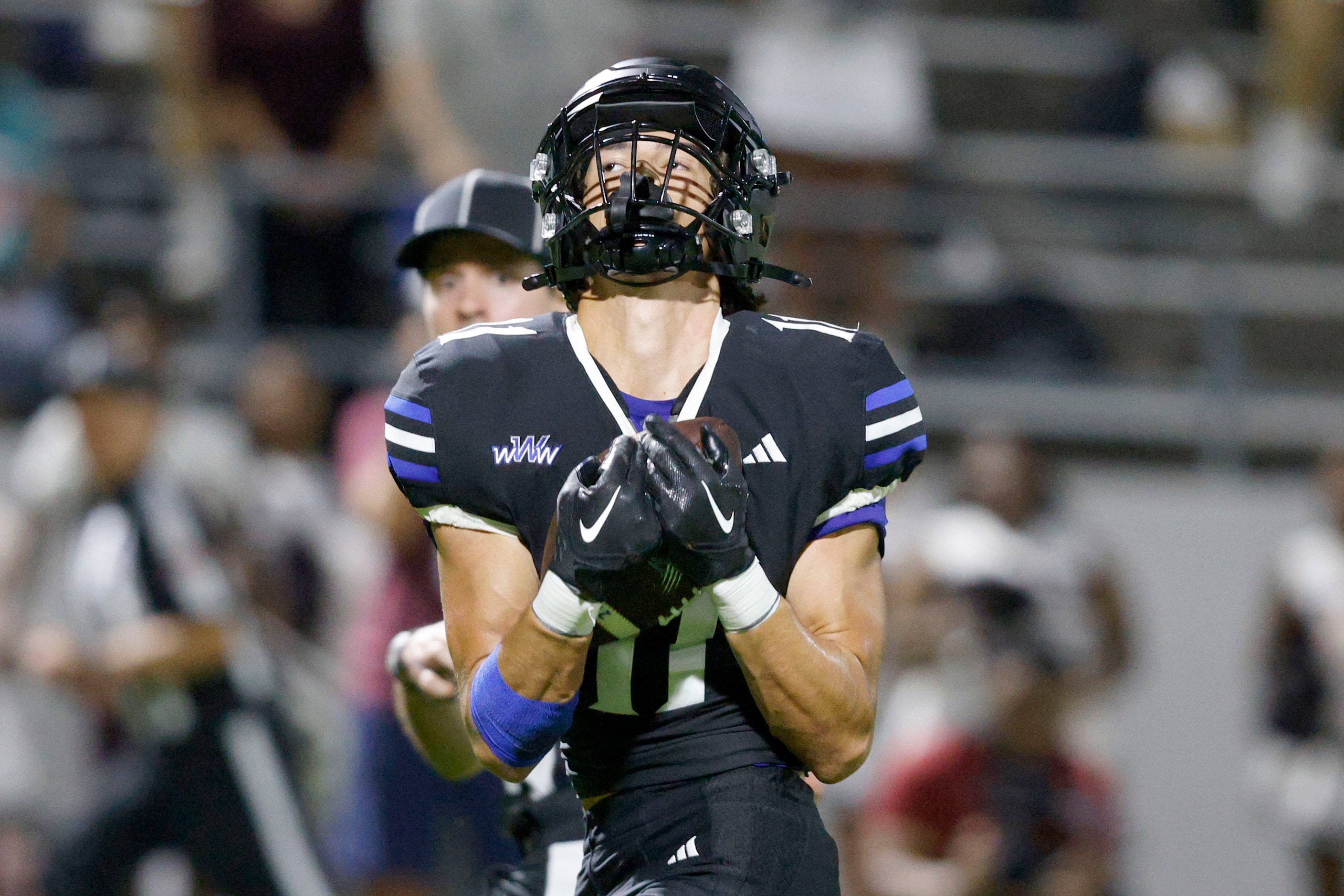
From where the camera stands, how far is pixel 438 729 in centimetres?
306

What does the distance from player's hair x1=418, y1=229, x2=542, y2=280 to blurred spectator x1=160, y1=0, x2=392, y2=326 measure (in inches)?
157

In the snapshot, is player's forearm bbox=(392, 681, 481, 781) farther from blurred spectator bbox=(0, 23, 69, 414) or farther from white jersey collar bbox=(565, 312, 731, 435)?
blurred spectator bbox=(0, 23, 69, 414)

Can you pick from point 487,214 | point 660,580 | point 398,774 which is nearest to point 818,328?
point 660,580

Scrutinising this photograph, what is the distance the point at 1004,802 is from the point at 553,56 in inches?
124

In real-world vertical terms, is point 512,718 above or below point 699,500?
below

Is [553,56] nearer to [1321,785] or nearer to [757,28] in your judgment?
[757,28]

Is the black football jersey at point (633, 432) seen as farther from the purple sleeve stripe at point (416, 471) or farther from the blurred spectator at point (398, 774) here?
the blurred spectator at point (398, 774)

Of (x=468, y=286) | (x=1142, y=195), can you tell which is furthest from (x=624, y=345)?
(x=1142, y=195)

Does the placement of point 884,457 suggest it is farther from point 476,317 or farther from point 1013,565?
point 1013,565

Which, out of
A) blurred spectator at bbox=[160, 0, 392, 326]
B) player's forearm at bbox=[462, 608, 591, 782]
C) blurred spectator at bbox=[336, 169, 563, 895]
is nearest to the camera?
player's forearm at bbox=[462, 608, 591, 782]

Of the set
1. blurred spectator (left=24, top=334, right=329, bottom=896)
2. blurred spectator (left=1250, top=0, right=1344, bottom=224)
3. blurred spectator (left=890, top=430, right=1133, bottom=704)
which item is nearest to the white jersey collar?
blurred spectator (left=24, top=334, right=329, bottom=896)

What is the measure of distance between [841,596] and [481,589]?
477mm

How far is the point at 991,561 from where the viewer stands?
6.37m

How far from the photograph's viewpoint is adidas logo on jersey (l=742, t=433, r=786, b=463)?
2363 millimetres
